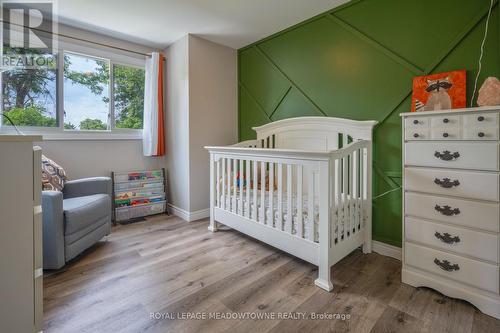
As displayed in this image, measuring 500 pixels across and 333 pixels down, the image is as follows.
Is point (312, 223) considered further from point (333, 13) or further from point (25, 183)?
point (333, 13)

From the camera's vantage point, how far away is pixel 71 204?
1.96 meters

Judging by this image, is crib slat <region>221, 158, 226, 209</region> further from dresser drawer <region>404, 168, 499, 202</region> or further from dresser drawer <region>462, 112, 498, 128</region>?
dresser drawer <region>462, 112, 498, 128</region>

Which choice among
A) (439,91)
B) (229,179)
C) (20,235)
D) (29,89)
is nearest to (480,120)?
(439,91)

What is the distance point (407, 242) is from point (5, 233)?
6.64ft

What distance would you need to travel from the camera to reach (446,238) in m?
1.43

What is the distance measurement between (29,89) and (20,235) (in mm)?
2305

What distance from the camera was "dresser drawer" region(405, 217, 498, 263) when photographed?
1300mm

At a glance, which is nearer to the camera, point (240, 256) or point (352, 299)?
point (352, 299)

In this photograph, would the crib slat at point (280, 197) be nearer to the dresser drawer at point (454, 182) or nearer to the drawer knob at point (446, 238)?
the dresser drawer at point (454, 182)

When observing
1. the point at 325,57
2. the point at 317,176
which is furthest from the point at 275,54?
the point at 317,176

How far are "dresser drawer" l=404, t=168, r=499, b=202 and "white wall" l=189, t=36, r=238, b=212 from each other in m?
2.13

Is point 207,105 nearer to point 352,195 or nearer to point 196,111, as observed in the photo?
point 196,111

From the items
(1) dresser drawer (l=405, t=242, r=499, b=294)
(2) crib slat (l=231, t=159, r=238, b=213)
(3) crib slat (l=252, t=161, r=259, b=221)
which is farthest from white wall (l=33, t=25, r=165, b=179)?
(1) dresser drawer (l=405, t=242, r=499, b=294)

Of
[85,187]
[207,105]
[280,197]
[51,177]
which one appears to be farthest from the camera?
[207,105]
